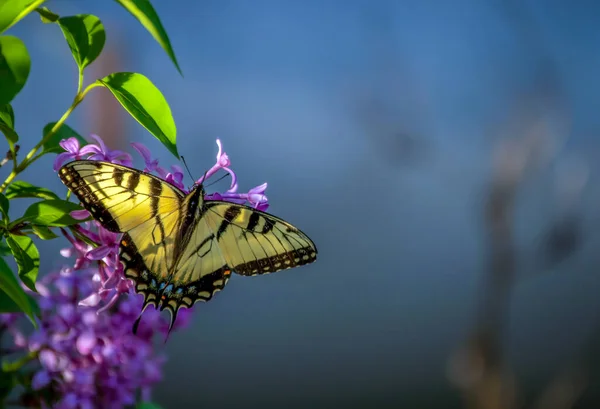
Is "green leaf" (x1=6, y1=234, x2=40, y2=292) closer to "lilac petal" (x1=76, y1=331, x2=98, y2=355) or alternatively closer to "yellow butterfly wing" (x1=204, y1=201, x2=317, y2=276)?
"yellow butterfly wing" (x1=204, y1=201, x2=317, y2=276)

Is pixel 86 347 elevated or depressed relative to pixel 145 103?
depressed

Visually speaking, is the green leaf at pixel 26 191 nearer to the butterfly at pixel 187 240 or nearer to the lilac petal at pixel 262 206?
the butterfly at pixel 187 240

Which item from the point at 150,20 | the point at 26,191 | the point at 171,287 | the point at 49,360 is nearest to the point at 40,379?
the point at 49,360

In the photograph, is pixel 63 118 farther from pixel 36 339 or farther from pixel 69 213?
pixel 36 339

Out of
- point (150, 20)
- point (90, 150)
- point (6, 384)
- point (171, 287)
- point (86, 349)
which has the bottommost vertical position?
point (6, 384)

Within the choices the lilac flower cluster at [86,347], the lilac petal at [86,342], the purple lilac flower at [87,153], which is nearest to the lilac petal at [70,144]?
the purple lilac flower at [87,153]

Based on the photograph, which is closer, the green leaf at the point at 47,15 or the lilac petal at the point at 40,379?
the green leaf at the point at 47,15

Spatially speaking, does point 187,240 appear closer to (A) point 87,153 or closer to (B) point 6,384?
(A) point 87,153

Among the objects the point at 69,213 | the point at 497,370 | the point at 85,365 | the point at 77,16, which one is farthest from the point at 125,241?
the point at 497,370
